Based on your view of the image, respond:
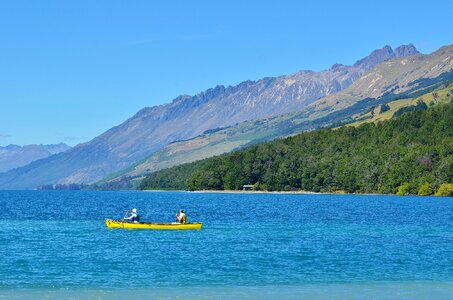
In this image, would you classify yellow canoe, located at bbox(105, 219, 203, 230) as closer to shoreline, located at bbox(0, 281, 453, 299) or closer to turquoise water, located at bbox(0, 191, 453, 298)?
turquoise water, located at bbox(0, 191, 453, 298)

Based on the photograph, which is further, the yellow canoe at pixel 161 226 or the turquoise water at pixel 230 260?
the yellow canoe at pixel 161 226

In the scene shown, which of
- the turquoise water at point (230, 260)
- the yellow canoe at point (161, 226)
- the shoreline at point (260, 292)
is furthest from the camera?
the yellow canoe at point (161, 226)

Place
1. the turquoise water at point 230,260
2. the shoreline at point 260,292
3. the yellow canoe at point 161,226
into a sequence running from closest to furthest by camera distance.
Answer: the shoreline at point 260,292 < the turquoise water at point 230,260 < the yellow canoe at point 161,226

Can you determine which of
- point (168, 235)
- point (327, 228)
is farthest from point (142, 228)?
point (327, 228)

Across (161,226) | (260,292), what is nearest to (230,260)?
(260,292)

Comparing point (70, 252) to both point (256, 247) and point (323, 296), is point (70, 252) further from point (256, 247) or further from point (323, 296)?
point (323, 296)

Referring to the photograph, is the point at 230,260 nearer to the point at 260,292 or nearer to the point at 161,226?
the point at 260,292

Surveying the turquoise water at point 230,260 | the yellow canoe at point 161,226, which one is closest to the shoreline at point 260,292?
the turquoise water at point 230,260

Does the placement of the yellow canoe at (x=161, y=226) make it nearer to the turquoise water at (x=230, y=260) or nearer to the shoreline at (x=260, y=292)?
the turquoise water at (x=230, y=260)

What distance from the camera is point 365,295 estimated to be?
5469 centimetres

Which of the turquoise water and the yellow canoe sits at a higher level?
the yellow canoe

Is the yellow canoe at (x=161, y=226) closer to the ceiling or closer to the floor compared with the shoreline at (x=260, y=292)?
closer to the ceiling

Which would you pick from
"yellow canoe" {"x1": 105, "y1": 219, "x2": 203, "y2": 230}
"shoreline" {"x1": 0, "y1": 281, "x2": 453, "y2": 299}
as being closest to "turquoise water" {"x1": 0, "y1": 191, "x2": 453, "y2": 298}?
"shoreline" {"x1": 0, "y1": 281, "x2": 453, "y2": 299}

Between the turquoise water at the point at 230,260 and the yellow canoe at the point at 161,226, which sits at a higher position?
the yellow canoe at the point at 161,226
